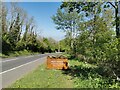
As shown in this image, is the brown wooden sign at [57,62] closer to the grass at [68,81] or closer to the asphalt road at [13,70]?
the asphalt road at [13,70]

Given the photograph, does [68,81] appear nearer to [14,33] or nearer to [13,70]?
[13,70]

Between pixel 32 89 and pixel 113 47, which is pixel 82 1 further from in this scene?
pixel 32 89

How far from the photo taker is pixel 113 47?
11.6m

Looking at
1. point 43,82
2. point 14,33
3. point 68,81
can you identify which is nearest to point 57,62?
point 68,81

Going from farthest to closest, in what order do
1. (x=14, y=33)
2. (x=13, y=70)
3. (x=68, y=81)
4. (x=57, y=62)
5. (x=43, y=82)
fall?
(x=14, y=33) < (x=57, y=62) < (x=13, y=70) < (x=68, y=81) < (x=43, y=82)

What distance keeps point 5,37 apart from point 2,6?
685 cm

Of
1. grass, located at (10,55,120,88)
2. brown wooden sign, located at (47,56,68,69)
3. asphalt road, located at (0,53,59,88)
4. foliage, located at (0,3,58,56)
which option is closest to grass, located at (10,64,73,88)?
grass, located at (10,55,120,88)

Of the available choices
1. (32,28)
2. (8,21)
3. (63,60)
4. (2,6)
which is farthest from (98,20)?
(32,28)

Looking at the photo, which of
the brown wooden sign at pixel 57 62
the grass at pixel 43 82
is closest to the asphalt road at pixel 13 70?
the grass at pixel 43 82

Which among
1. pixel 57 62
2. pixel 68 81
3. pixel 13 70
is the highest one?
pixel 57 62

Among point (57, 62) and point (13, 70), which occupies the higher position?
point (57, 62)

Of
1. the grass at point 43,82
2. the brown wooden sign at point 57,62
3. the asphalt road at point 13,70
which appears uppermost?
the brown wooden sign at point 57,62

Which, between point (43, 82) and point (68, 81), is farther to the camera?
point (68, 81)

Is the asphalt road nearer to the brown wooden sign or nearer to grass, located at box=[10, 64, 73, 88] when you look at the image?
grass, located at box=[10, 64, 73, 88]
